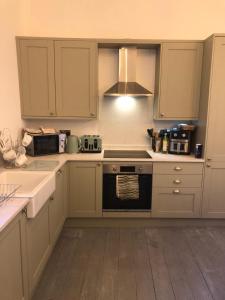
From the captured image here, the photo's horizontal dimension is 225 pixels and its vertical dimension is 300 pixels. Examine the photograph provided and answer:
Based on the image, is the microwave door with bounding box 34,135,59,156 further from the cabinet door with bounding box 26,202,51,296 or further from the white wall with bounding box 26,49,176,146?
the cabinet door with bounding box 26,202,51,296

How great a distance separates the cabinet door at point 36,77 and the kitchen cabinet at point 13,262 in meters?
1.83

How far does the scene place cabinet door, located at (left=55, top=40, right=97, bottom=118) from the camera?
296 cm

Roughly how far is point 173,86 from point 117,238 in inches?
78.5

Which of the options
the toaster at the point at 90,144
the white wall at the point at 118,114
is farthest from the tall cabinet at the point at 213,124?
the toaster at the point at 90,144

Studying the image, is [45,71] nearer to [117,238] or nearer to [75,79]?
[75,79]

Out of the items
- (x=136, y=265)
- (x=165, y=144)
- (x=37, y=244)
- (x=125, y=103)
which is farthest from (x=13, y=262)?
(x=125, y=103)

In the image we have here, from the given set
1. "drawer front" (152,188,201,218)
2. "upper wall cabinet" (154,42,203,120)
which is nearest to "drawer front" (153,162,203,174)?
"drawer front" (152,188,201,218)

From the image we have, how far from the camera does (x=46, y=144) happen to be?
3057mm

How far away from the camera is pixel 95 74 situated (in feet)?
9.88

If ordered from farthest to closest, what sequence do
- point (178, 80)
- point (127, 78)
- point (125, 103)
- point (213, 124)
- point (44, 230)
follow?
point (125, 103), point (127, 78), point (178, 80), point (213, 124), point (44, 230)

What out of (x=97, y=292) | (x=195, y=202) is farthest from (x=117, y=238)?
(x=195, y=202)

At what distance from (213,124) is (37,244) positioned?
7.44 feet

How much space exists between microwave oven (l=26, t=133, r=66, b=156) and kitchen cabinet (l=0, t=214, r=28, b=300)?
154 cm

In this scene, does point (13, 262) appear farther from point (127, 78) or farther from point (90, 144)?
point (127, 78)
